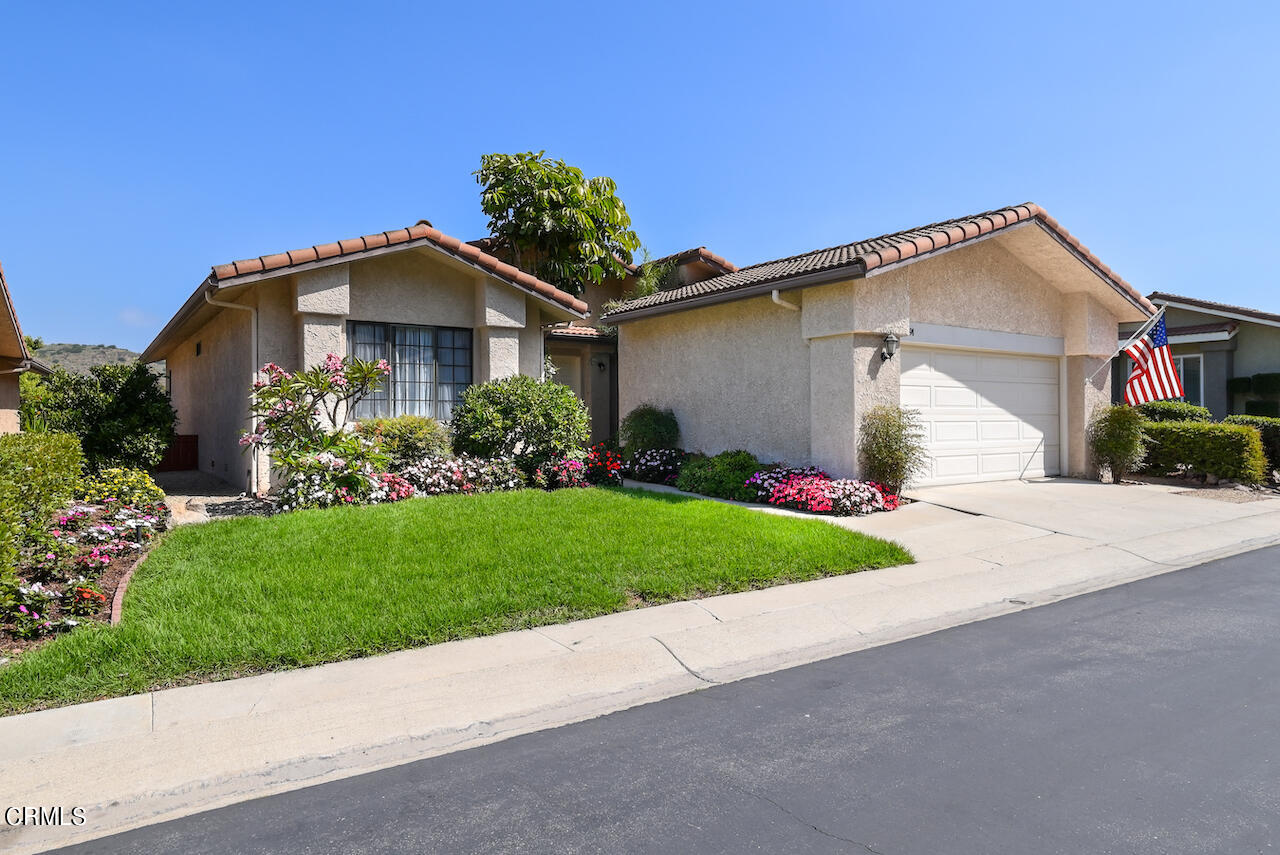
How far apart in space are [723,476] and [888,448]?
8.35ft

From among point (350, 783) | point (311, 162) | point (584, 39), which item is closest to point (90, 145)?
point (311, 162)

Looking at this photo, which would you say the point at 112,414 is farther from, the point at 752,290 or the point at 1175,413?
the point at 1175,413

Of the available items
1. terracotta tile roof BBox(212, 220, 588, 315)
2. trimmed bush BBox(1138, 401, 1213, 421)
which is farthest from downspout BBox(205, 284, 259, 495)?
trimmed bush BBox(1138, 401, 1213, 421)

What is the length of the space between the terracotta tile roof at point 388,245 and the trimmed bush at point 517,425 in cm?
196

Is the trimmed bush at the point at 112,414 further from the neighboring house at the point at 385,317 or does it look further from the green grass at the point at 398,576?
the green grass at the point at 398,576

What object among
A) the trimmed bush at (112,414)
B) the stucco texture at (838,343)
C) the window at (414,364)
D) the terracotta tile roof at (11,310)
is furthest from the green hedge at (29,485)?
the stucco texture at (838,343)

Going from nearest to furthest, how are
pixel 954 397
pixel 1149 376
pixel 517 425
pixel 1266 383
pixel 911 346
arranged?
pixel 517 425 < pixel 911 346 < pixel 954 397 < pixel 1149 376 < pixel 1266 383

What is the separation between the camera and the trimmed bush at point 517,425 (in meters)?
11.5

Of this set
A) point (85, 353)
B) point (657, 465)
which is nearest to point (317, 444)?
point (657, 465)

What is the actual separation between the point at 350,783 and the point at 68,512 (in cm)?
574

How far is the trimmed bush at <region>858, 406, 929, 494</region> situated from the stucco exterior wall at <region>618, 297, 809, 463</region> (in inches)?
49.1

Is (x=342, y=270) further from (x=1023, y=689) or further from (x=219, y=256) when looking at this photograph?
(x=1023, y=689)

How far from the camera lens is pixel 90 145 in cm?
1330

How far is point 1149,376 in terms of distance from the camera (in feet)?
46.6
